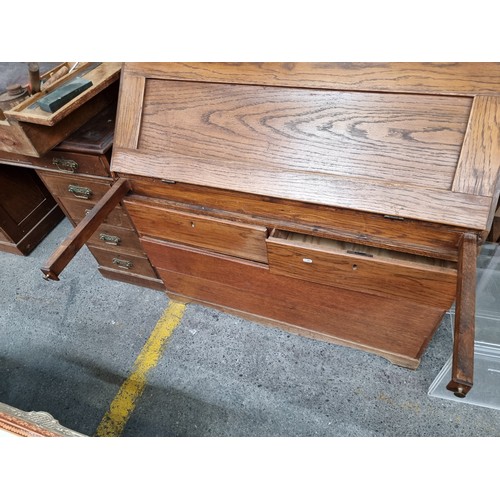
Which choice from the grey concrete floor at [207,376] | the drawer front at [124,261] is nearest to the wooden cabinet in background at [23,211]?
the grey concrete floor at [207,376]

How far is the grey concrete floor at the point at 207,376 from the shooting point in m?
1.57

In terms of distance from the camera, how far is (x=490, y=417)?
1516 millimetres

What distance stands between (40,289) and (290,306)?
1.64 meters

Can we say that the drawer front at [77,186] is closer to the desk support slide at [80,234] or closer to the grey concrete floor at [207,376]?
the desk support slide at [80,234]

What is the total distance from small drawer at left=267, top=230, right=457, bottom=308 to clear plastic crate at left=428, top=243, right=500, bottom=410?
0.38m

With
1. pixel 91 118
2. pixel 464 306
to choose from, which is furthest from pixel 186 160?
pixel 464 306

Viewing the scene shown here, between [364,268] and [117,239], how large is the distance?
126 cm

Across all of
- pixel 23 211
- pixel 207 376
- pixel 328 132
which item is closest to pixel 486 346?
pixel 328 132

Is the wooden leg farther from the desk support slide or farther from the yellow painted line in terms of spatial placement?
the yellow painted line

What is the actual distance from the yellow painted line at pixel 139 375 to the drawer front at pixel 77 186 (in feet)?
2.45

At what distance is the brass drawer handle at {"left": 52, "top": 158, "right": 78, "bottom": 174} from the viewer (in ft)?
5.21

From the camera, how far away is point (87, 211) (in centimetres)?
182

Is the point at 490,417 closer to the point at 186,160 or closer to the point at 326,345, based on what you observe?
the point at 326,345

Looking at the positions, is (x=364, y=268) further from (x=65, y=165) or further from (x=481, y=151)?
(x=65, y=165)
